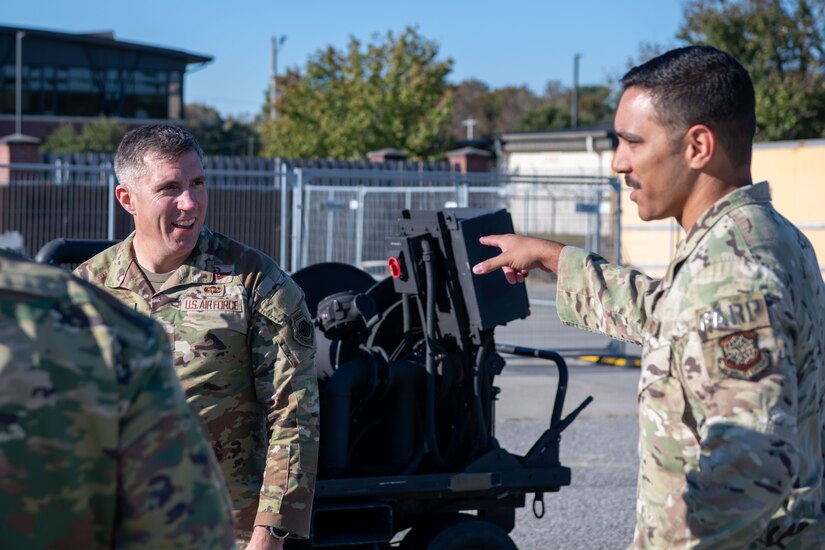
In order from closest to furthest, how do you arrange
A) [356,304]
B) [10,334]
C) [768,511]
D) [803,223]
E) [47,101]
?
[10,334]
[768,511]
[356,304]
[803,223]
[47,101]

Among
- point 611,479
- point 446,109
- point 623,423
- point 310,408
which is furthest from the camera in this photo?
point 446,109

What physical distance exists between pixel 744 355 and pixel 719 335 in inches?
2.3

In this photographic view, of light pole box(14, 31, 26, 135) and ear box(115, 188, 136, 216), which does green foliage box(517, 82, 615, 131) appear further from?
ear box(115, 188, 136, 216)

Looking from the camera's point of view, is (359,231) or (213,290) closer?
(213,290)

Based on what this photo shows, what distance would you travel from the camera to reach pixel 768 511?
204cm

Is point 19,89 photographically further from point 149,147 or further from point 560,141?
point 149,147

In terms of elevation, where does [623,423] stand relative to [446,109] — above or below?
below

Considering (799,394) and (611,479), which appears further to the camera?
(611,479)

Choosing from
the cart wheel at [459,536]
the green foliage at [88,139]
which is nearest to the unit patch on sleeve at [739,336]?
the cart wheel at [459,536]

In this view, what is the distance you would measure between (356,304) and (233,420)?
133 cm

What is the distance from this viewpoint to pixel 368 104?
1460 inches

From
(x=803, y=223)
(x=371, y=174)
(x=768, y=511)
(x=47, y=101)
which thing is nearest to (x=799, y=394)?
(x=768, y=511)

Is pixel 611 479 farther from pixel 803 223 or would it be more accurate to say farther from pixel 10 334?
pixel 803 223

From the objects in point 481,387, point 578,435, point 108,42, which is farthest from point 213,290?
point 108,42
